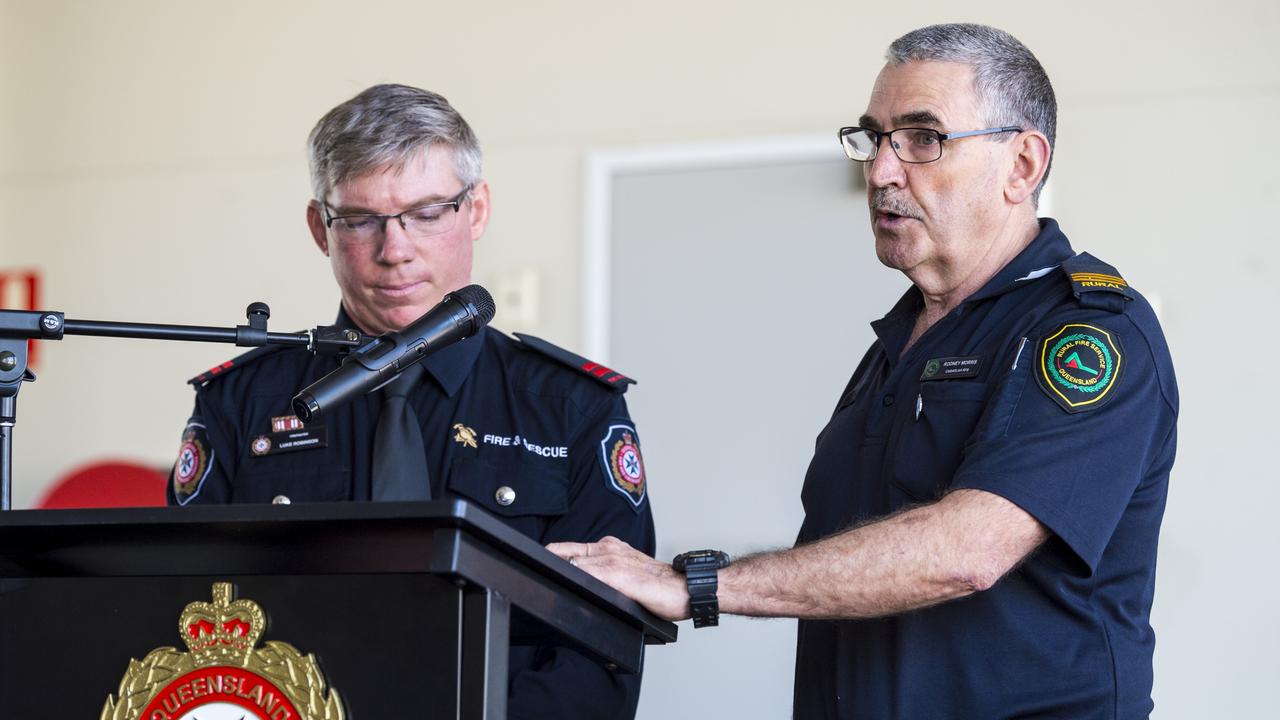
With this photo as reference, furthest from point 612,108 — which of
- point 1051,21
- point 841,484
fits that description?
point 841,484

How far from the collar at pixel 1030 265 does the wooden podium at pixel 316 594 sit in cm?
72

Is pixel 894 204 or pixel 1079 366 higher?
pixel 894 204

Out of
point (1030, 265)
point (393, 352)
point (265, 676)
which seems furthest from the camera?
point (1030, 265)

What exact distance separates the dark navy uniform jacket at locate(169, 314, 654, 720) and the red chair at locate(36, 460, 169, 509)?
2041 millimetres

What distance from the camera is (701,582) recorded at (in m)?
1.49

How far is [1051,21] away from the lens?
350cm

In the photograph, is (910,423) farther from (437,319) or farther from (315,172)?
(315,172)

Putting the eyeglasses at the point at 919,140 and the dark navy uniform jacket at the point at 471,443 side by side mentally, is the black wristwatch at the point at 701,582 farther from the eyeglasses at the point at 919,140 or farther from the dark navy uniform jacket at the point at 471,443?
the eyeglasses at the point at 919,140

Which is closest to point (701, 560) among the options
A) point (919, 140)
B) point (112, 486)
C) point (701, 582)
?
point (701, 582)

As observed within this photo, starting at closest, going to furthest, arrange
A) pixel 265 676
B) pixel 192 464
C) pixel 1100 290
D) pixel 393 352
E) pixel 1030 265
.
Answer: pixel 265 676 < pixel 393 352 < pixel 1100 290 < pixel 1030 265 < pixel 192 464

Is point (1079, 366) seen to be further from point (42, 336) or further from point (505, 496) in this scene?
point (42, 336)

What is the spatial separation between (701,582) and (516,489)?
56 cm

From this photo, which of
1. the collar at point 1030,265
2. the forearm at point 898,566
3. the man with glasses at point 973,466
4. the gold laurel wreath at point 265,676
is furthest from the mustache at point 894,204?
the gold laurel wreath at point 265,676

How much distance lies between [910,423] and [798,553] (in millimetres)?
295
